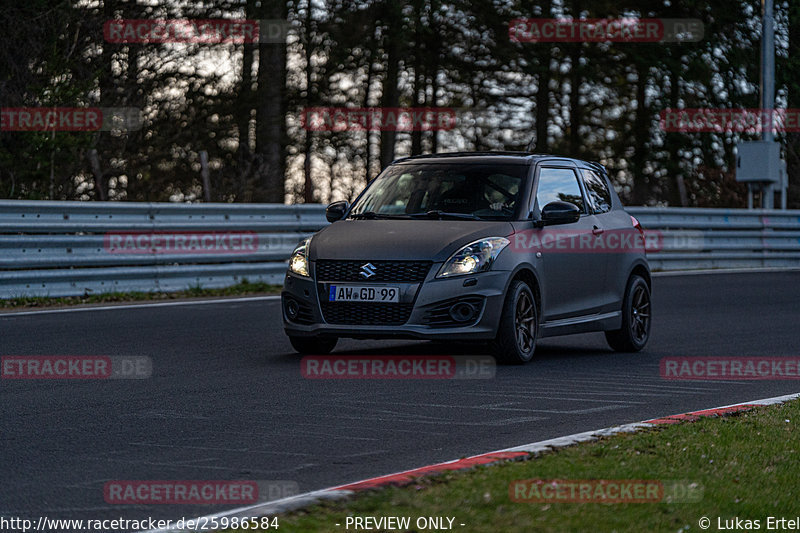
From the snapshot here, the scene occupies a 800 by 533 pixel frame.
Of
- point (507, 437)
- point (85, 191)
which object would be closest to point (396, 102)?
point (85, 191)

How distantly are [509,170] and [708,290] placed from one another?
9340mm

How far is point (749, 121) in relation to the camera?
38.9m

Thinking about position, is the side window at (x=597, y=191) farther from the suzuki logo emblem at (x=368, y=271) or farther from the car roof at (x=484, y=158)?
the suzuki logo emblem at (x=368, y=271)

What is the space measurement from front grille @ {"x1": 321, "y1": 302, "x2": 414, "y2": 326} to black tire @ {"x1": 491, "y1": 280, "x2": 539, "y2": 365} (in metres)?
0.77

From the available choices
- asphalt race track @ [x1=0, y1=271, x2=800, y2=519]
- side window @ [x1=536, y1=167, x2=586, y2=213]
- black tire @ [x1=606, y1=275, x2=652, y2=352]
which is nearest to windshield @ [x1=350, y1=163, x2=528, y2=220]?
side window @ [x1=536, y1=167, x2=586, y2=213]

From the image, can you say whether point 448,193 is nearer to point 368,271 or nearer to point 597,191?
point 368,271

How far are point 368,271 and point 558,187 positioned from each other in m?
2.36

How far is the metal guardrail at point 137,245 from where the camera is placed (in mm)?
15164

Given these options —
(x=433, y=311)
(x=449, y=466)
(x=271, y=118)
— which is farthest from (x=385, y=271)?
(x=271, y=118)

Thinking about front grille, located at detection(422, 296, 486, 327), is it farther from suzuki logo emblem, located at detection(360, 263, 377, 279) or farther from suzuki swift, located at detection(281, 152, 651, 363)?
suzuki logo emblem, located at detection(360, 263, 377, 279)

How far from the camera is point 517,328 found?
10508mm

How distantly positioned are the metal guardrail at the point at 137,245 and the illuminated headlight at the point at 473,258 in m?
6.62

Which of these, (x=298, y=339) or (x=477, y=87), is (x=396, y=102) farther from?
(x=298, y=339)

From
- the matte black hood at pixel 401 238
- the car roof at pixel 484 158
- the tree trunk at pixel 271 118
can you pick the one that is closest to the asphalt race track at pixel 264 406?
the matte black hood at pixel 401 238
